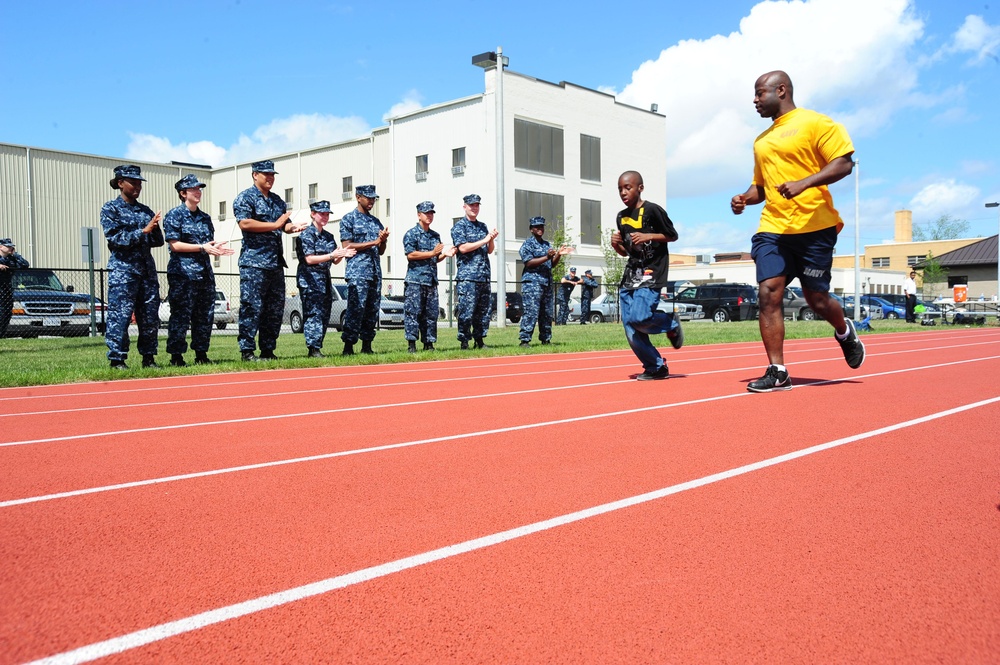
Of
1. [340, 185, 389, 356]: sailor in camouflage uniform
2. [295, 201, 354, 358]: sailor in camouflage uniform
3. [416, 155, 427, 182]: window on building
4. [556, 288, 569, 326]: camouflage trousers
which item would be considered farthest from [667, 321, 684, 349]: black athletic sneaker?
[416, 155, 427, 182]: window on building

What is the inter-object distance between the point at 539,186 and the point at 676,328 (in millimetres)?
38066

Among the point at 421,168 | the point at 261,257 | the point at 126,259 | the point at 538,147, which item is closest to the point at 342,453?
the point at 126,259

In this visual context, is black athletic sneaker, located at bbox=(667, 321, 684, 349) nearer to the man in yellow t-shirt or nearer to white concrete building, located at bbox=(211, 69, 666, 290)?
the man in yellow t-shirt

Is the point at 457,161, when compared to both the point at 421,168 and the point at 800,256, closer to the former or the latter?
the point at 421,168

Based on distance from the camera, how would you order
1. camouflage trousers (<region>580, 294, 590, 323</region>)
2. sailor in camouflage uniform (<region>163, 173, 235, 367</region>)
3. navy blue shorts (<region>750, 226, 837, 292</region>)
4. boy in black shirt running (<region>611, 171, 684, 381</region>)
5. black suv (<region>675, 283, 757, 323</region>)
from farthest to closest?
black suv (<region>675, 283, 757, 323</region>) < camouflage trousers (<region>580, 294, 590, 323</region>) < sailor in camouflage uniform (<region>163, 173, 235, 367</region>) < boy in black shirt running (<region>611, 171, 684, 381</region>) < navy blue shorts (<region>750, 226, 837, 292</region>)

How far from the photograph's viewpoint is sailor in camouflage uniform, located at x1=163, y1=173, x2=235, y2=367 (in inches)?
398

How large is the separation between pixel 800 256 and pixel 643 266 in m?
1.63

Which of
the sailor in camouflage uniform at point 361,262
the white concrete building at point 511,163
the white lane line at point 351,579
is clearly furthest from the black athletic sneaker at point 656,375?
the white concrete building at point 511,163

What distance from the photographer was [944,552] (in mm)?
2928

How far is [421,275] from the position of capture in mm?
12461

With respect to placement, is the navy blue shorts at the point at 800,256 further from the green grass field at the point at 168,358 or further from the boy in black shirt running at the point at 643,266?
the green grass field at the point at 168,358

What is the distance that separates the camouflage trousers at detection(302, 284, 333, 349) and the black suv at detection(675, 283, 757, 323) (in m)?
25.8

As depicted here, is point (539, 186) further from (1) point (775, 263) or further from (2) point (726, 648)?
(2) point (726, 648)

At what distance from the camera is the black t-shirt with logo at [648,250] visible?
827cm
